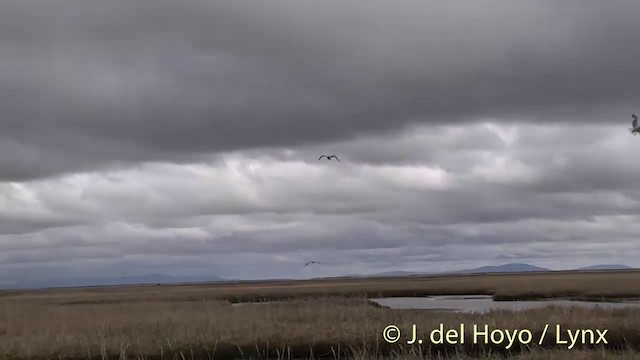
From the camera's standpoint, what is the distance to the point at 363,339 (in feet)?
91.0

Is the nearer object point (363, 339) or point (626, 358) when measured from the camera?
point (626, 358)

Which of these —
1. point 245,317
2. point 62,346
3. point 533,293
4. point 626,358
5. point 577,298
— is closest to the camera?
point 626,358

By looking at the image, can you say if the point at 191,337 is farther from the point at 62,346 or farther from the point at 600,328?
the point at 600,328

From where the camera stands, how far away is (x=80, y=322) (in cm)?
3922

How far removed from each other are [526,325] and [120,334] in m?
19.7

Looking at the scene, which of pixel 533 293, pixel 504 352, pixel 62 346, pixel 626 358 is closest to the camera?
pixel 626 358

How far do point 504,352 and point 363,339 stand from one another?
231 inches

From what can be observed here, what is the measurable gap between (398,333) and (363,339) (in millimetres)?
2189

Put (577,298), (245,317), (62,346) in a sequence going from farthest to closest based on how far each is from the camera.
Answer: (577,298)
(245,317)
(62,346)

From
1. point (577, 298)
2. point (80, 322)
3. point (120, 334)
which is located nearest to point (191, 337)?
point (120, 334)

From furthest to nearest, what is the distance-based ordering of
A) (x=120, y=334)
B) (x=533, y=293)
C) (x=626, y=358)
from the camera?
(x=533, y=293) < (x=120, y=334) < (x=626, y=358)

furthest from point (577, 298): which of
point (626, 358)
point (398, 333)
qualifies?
point (626, 358)

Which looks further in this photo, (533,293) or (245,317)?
(533,293)

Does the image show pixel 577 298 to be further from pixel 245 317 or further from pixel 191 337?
pixel 191 337
